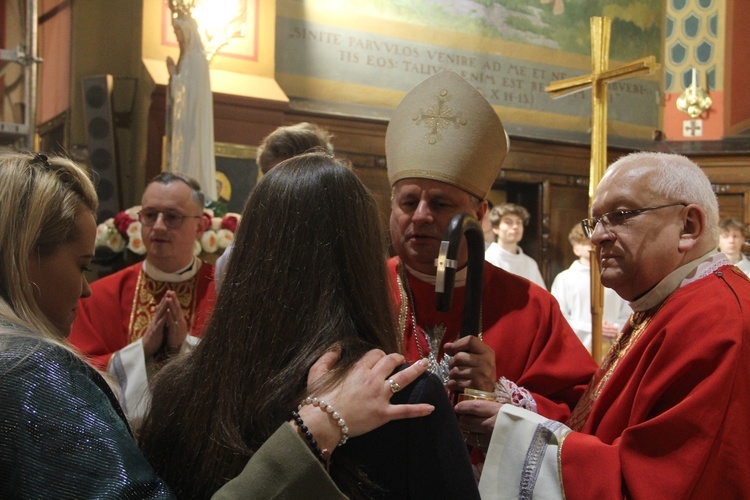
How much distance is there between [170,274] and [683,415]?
8.11ft

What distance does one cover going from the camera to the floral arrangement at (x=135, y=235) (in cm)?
445

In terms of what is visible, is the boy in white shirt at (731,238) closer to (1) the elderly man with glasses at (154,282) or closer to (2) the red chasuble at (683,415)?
(1) the elderly man with glasses at (154,282)

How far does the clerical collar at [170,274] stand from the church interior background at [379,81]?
245cm

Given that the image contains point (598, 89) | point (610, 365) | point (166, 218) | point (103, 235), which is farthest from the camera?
point (103, 235)

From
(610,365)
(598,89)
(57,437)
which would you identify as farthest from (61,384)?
(598,89)

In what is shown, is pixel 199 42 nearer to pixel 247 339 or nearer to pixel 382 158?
pixel 382 158

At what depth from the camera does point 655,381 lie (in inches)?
80.9

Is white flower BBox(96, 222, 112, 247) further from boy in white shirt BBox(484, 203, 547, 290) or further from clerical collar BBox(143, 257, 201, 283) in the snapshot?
boy in white shirt BBox(484, 203, 547, 290)

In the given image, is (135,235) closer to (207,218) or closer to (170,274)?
(207,218)

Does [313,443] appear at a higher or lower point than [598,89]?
lower

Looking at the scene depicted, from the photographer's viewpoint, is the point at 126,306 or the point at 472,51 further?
the point at 472,51

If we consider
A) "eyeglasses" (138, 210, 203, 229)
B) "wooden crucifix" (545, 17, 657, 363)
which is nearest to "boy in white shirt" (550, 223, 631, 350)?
"wooden crucifix" (545, 17, 657, 363)

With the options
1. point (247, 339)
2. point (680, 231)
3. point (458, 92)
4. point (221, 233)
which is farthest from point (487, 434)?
point (221, 233)

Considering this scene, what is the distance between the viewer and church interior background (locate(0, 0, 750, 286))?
7.63 m
